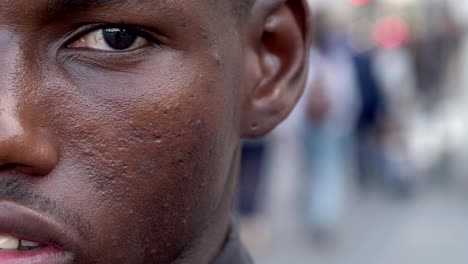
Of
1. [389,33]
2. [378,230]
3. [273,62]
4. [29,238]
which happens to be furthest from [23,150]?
[389,33]

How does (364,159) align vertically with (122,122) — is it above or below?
below

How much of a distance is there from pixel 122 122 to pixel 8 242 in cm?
32

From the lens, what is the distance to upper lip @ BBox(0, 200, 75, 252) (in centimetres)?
161

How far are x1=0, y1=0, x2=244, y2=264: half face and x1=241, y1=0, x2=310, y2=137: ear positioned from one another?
0.57 ft

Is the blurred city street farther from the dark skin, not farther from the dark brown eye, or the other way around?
the dark brown eye

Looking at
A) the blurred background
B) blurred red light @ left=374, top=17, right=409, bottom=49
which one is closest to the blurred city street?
the blurred background

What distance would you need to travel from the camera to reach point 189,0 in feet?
6.10

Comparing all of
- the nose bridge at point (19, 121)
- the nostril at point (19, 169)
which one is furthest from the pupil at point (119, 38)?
the nostril at point (19, 169)

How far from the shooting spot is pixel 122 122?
178 cm

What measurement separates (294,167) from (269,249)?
2.88 m

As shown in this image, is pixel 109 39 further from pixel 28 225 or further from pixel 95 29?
pixel 28 225

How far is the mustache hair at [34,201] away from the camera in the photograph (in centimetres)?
162

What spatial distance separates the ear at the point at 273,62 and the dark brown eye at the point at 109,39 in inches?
15.2

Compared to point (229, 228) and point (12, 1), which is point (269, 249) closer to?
point (229, 228)
